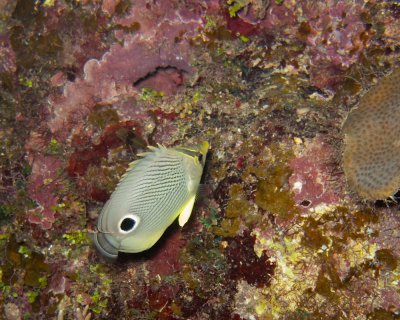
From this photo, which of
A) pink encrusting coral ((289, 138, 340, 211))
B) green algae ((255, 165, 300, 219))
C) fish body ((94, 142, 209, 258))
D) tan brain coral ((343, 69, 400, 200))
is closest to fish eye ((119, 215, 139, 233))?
fish body ((94, 142, 209, 258))

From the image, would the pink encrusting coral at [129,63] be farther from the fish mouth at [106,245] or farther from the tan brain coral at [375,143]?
the tan brain coral at [375,143]

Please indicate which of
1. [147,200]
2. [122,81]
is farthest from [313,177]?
[122,81]

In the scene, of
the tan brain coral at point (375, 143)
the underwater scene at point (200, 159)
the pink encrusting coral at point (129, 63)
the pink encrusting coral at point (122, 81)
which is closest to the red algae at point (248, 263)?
the underwater scene at point (200, 159)

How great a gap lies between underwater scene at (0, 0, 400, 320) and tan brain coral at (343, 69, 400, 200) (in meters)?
0.01

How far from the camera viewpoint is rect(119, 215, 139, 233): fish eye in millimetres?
2775

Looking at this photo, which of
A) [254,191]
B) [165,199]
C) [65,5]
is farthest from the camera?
[65,5]

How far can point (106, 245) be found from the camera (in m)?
2.89

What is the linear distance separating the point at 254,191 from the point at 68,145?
2.45 m

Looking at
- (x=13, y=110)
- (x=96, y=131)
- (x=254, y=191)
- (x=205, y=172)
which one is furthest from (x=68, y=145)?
(x=254, y=191)

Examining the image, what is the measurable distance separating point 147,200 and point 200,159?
0.72 meters

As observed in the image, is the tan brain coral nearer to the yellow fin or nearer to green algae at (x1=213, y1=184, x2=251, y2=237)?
green algae at (x1=213, y1=184, x2=251, y2=237)

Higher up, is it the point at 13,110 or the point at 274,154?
the point at 274,154

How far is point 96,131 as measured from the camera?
432 cm

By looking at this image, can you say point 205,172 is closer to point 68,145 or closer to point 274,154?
point 274,154
